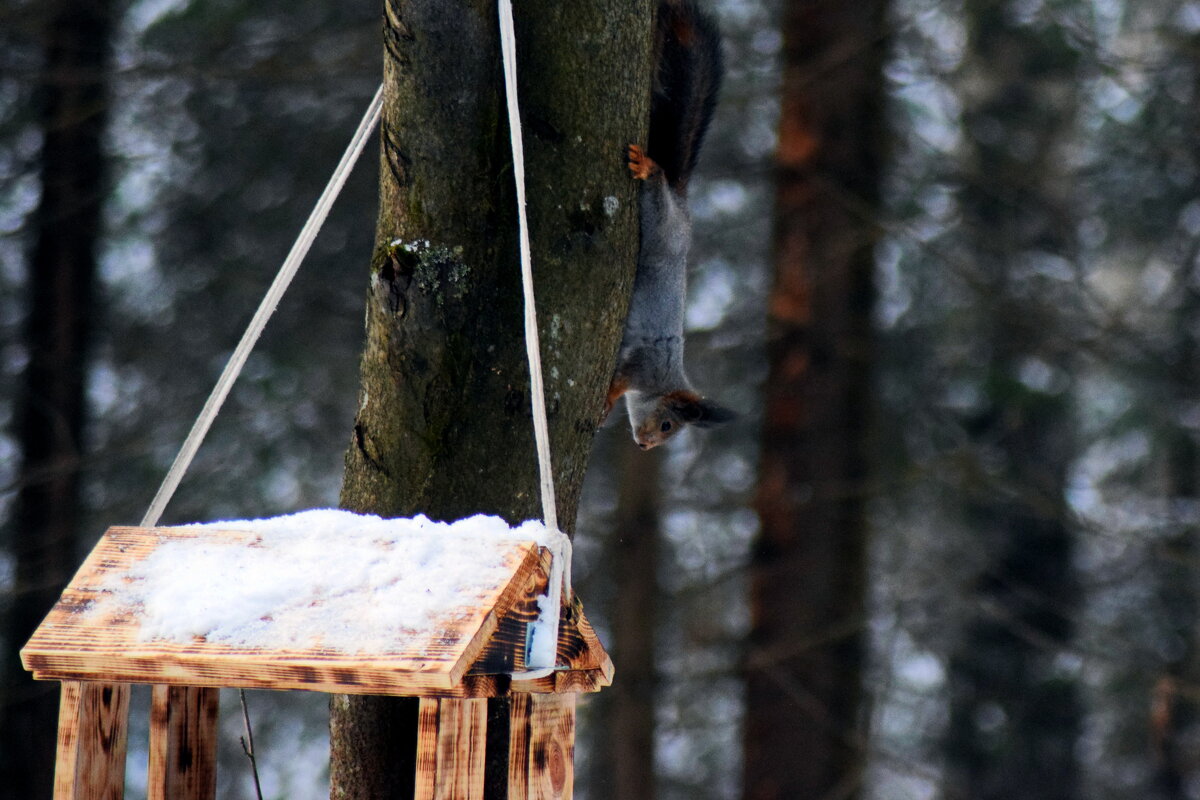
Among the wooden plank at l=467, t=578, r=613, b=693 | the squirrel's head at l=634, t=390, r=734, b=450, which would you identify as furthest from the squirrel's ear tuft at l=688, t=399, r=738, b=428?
the wooden plank at l=467, t=578, r=613, b=693

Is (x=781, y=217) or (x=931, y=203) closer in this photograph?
(x=781, y=217)

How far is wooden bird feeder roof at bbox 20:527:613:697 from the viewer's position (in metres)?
1.13

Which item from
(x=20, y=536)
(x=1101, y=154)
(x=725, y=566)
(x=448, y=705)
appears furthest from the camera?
(x=1101, y=154)

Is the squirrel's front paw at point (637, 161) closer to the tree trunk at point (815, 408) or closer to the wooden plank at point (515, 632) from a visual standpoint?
the wooden plank at point (515, 632)

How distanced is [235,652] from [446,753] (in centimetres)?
24

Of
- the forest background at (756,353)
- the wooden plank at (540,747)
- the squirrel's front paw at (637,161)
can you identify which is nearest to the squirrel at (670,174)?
the squirrel's front paw at (637,161)

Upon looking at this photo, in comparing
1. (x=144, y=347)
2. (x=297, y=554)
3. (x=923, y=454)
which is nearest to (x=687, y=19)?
(x=297, y=554)

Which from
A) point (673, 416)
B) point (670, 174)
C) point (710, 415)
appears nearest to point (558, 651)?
point (670, 174)

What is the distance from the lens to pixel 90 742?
138cm

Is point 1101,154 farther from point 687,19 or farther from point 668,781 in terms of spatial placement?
point 687,19

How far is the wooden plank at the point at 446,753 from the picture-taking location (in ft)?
3.83

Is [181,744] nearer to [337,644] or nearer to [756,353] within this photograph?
[337,644]

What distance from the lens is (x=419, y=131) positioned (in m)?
1.42

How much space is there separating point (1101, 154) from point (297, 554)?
8.10 m
